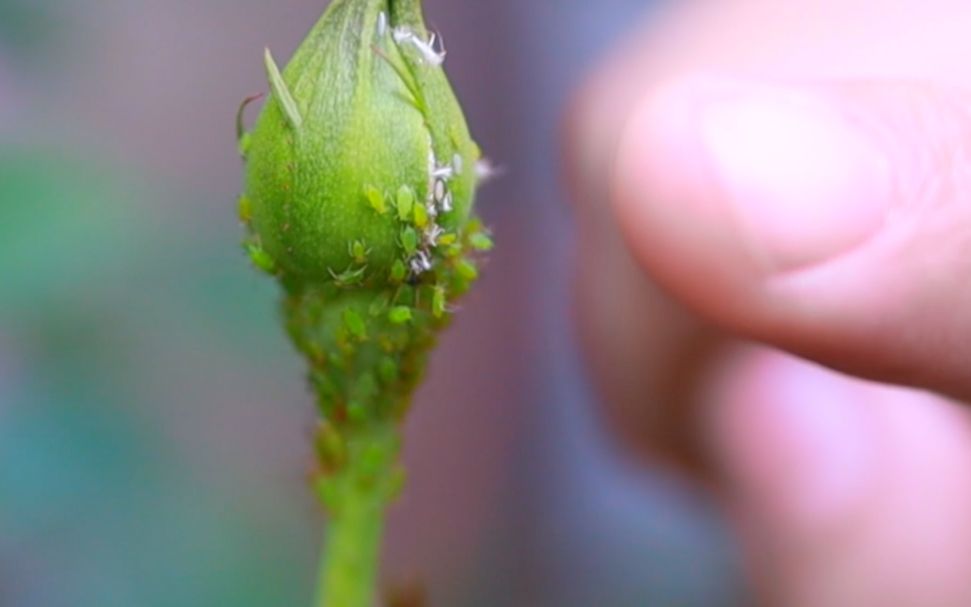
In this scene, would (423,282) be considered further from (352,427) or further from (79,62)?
(79,62)

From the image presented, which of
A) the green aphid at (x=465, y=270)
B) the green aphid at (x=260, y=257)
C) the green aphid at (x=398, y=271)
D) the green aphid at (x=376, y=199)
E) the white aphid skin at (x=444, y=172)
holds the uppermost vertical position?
the white aphid skin at (x=444, y=172)

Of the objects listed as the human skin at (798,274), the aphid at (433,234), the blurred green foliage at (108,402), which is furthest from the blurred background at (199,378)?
the aphid at (433,234)

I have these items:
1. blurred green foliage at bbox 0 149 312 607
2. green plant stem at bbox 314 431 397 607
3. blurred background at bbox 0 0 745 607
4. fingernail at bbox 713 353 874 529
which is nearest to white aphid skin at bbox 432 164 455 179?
green plant stem at bbox 314 431 397 607

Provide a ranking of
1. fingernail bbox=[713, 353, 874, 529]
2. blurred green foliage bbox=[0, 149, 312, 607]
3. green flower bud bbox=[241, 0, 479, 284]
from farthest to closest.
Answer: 1. fingernail bbox=[713, 353, 874, 529]
2. blurred green foliage bbox=[0, 149, 312, 607]
3. green flower bud bbox=[241, 0, 479, 284]

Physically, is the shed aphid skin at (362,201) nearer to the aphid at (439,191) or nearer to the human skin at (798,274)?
the aphid at (439,191)

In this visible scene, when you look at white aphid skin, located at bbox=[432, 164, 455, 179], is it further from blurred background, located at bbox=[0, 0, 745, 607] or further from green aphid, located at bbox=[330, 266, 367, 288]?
blurred background, located at bbox=[0, 0, 745, 607]

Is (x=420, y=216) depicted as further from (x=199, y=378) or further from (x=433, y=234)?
(x=199, y=378)

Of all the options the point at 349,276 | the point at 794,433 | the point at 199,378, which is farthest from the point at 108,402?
the point at 794,433
